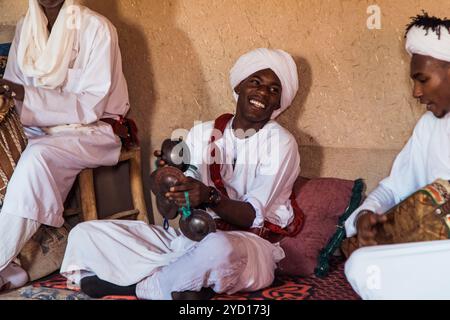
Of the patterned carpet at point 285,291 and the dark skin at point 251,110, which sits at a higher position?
the dark skin at point 251,110

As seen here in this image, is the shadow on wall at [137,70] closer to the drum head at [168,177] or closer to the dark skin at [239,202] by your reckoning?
the dark skin at [239,202]

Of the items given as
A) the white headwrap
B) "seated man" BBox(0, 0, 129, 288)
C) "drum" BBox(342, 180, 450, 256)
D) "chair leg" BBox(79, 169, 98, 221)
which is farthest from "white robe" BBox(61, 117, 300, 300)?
the white headwrap

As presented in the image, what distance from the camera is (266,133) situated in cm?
416

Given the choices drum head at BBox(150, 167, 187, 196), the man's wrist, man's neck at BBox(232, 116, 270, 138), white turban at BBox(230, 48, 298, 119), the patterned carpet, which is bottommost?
the patterned carpet

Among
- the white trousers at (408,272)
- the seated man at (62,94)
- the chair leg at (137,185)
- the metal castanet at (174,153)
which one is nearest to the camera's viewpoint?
the white trousers at (408,272)

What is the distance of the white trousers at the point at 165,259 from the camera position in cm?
360

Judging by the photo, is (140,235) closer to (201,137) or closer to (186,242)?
(186,242)

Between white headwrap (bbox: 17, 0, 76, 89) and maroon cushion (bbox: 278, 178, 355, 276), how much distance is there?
1665 mm

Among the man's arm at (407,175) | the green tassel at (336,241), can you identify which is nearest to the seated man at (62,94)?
the green tassel at (336,241)

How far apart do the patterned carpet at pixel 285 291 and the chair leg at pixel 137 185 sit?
838 mm

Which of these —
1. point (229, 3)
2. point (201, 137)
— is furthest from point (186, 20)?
point (201, 137)

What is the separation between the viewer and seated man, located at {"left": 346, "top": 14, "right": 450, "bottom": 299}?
3.10 meters

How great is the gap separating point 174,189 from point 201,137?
2.26ft

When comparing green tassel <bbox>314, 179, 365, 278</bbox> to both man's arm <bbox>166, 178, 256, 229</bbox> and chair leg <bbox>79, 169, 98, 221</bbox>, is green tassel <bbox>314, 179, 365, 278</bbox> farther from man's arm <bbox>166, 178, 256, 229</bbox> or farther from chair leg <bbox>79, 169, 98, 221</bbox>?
chair leg <bbox>79, 169, 98, 221</bbox>
